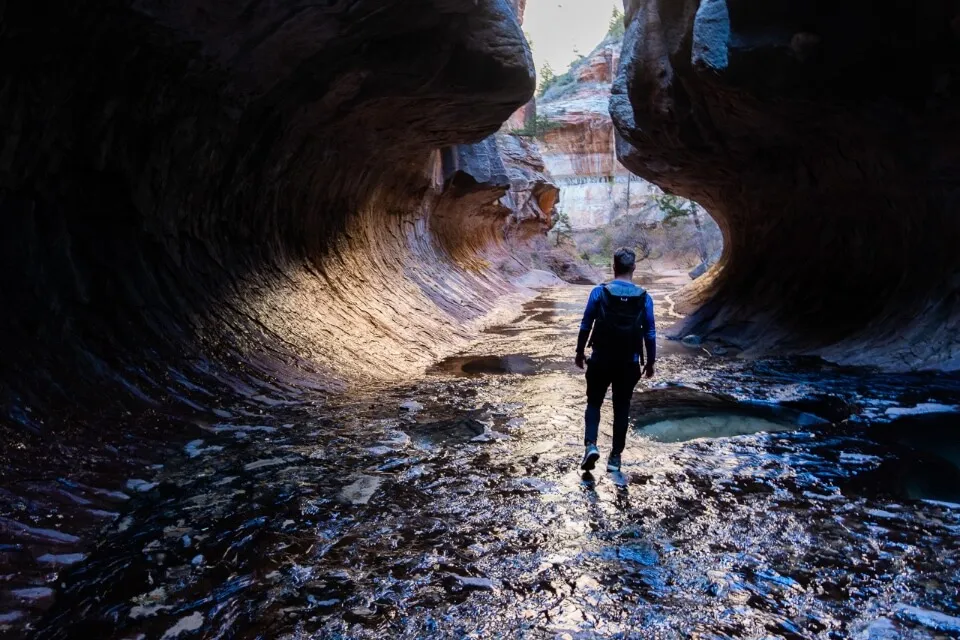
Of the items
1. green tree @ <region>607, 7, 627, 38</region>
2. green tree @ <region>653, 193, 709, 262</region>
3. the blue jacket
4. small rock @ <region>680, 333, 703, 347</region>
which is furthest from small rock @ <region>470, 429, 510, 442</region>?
green tree @ <region>607, 7, 627, 38</region>

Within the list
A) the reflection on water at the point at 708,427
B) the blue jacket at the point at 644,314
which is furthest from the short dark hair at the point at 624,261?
the reflection on water at the point at 708,427

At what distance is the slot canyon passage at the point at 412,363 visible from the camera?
292 centimetres

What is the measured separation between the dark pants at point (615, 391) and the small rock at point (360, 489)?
5.15 ft

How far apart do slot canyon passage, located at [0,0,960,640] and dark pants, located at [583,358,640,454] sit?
0.91ft

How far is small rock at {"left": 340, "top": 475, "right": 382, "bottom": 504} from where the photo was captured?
402 cm

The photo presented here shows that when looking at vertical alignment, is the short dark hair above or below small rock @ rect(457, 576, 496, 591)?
above

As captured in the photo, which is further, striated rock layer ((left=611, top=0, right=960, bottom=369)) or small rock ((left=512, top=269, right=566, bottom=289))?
small rock ((left=512, top=269, right=566, bottom=289))

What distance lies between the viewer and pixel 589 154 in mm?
56438

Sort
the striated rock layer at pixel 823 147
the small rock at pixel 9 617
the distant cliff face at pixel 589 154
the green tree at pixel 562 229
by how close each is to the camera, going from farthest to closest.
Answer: the distant cliff face at pixel 589 154
the green tree at pixel 562 229
the striated rock layer at pixel 823 147
the small rock at pixel 9 617

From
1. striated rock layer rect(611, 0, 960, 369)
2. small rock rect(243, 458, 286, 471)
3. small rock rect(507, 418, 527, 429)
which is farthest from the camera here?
Result: striated rock layer rect(611, 0, 960, 369)

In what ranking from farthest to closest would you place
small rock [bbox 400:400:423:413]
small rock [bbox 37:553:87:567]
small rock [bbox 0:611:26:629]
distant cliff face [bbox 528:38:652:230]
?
1. distant cliff face [bbox 528:38:652:230]
2. small rock [bbox 400:400:423:413]
3. small rock [bbox 37:553:87:567]
4. small rock [bbox 0:611:26:629]

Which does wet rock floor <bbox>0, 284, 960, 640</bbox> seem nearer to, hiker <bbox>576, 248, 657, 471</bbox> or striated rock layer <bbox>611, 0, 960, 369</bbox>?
hiker <bbox>576, 248, 657, 471</bbox>

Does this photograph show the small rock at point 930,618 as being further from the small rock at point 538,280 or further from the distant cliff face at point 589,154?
the distant cliff face at point 589,154

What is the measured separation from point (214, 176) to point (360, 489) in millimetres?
4741
